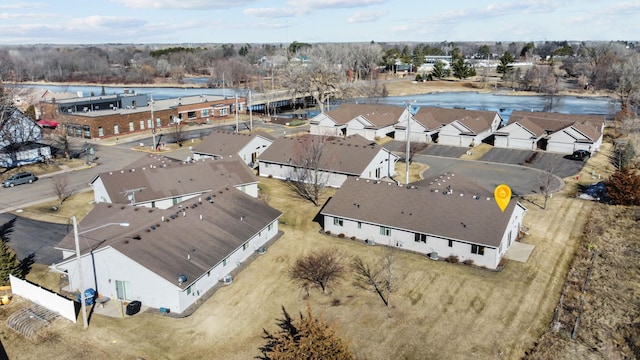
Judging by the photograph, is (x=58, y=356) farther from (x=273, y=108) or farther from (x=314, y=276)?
(x=273, y=108)

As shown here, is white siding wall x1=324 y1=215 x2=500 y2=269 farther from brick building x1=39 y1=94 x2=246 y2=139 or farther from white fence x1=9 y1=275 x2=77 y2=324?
brick building x1=39 y1=94 x2=246 y2=139

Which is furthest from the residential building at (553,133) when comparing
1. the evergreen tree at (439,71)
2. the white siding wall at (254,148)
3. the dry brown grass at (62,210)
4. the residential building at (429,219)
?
the evergreen tree at (439,71)

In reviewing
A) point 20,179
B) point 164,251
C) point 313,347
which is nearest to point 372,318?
point 313,347

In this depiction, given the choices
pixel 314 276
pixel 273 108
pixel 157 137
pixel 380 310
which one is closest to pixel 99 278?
pixel 314 276

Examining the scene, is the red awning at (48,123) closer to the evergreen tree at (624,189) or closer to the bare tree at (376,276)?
the bare tree at (376,276)

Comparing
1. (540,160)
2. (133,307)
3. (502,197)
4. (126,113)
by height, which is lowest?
(133,307)

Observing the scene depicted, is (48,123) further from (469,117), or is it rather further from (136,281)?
(469,117)

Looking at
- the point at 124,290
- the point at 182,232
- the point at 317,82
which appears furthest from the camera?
the point at 317,82
